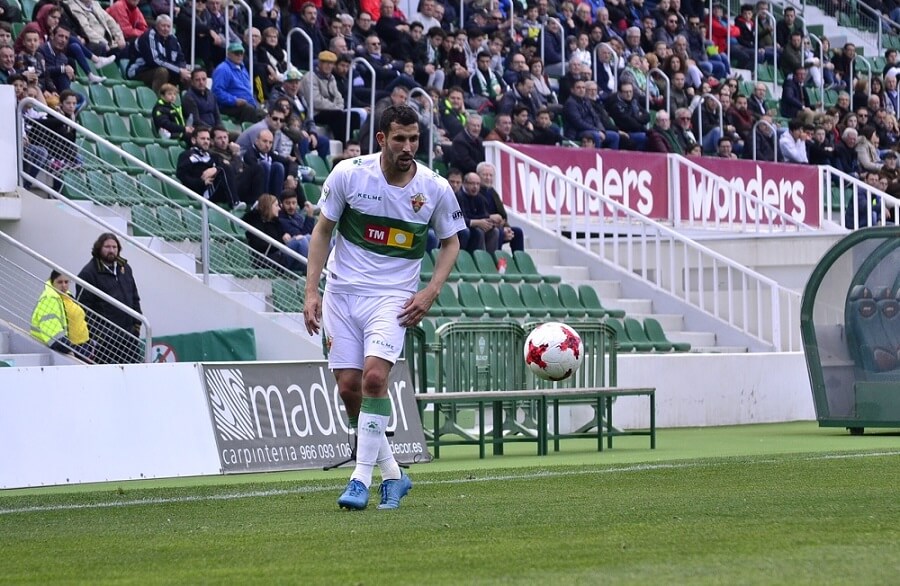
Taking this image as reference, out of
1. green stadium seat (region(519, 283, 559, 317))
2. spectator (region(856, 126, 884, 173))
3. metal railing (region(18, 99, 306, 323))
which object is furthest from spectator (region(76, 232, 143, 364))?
spectator (region(856, 126, 884, 173))

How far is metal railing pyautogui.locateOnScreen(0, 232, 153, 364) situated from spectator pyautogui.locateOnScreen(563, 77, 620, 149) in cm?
1186

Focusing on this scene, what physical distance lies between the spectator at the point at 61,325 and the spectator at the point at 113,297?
89 millimetres

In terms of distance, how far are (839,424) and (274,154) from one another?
23.3ft

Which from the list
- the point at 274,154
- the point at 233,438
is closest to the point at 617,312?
the point at 274,154

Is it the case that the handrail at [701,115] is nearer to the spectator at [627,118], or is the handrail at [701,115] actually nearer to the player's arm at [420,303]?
the spectator at [627,118]

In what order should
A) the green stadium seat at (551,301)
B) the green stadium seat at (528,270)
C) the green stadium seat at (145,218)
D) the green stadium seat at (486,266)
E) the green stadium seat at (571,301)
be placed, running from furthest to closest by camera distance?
1. the green stadium seat at (528,270)
2. the green stadium seat at (571,301)
3. the green stadium seat at (551,301)
4. the green stadium seat at (486,266)
5. the green stadium seat at (145,218)

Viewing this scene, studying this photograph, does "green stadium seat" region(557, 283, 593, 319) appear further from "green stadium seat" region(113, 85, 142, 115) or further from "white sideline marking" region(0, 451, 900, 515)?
"white sideline marking" region(0, 451, 900, 515)

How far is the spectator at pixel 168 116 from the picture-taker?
2023cm

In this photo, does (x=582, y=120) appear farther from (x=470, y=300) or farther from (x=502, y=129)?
(x=470, y=300)

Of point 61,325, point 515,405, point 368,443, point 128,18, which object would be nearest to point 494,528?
point 368,443

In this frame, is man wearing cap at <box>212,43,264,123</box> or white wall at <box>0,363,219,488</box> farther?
man wearing cap at <box>212,43,264,123</box>

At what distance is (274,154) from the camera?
19875 mm

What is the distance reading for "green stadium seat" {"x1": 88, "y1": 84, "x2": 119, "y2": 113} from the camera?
20234 mm

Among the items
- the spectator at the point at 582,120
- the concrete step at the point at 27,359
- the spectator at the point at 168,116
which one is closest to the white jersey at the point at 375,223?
the concrete step at the point at 27,359
